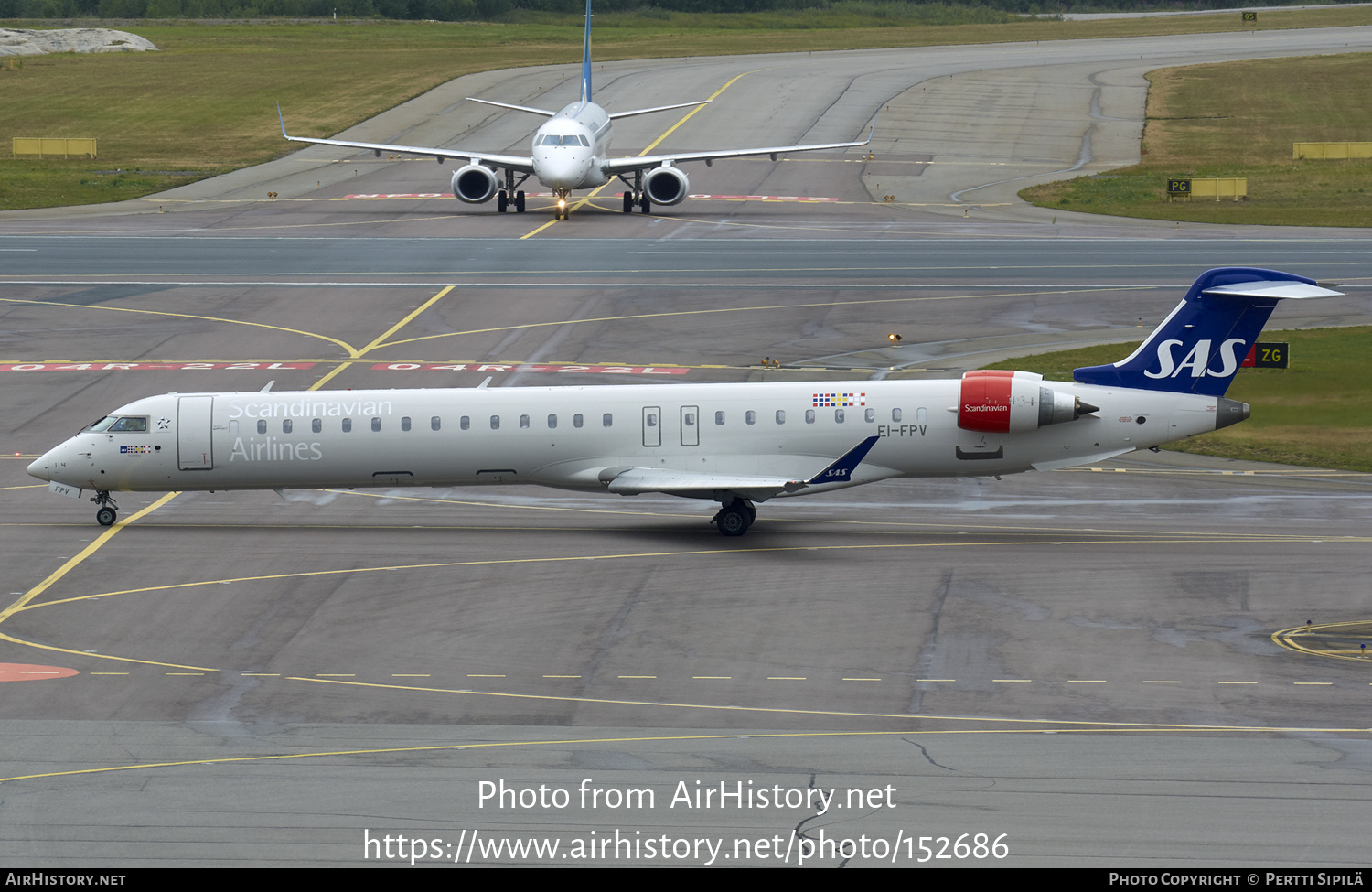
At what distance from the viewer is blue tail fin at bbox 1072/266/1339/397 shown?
38938 millimetres

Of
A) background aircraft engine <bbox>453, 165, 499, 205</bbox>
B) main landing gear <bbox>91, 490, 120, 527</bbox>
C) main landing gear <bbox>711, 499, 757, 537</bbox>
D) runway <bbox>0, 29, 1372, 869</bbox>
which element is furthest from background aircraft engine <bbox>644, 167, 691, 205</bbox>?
main landing gear <bbox>711, 499, 757, 537</bbox>

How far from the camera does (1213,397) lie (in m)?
39.2

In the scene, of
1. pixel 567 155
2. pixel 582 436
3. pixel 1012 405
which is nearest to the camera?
pixel 1012 405

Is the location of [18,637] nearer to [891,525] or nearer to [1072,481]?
[891,525]

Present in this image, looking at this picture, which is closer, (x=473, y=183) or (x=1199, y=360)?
(x=1199, y=360)

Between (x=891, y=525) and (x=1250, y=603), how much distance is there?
946 cm

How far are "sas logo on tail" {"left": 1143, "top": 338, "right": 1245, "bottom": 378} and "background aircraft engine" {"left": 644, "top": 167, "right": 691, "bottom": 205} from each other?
5137cm

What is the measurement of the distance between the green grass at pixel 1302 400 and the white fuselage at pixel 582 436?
8.76 meters

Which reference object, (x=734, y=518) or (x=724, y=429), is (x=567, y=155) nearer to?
(x=724, y=429)

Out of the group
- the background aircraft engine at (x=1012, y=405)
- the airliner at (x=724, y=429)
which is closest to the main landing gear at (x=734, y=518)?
the airliner at (x=724, y=429)

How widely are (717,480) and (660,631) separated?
6954 mm

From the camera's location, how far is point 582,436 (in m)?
39.3

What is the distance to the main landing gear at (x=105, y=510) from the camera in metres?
40.4

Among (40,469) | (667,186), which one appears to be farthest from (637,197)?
(40,469)
